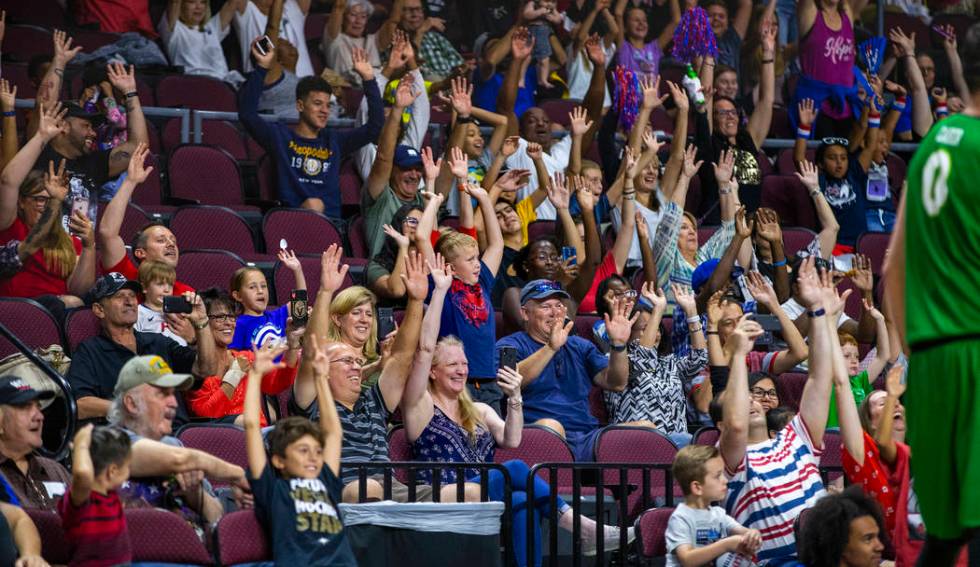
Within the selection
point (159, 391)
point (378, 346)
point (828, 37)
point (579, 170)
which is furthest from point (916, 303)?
point (828, 37)

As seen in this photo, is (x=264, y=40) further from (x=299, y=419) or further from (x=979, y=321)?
(x=979, y=321)

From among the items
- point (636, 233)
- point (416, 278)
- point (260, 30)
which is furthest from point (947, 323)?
point (260, 30)

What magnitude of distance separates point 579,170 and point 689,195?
5.03ft

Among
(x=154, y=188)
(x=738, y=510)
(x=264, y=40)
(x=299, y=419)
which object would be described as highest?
(x=264, y=40)

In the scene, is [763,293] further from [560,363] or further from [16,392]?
[16,392]

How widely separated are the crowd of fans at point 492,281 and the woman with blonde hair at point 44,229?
0.05 ft

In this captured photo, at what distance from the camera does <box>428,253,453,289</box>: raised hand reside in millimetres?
Result: 6641

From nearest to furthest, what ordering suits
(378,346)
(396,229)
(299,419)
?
(299,419) → (378,346) → (396,229)

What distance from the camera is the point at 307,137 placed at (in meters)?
9.09

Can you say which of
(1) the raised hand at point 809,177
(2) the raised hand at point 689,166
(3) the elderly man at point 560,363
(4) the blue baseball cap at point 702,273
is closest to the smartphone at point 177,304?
(3) the elderly man at point 560,363

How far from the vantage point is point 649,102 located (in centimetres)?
955

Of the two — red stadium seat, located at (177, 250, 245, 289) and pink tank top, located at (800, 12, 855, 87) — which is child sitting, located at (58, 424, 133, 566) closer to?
red stadium seat, located at (177, 250, 245, 289)

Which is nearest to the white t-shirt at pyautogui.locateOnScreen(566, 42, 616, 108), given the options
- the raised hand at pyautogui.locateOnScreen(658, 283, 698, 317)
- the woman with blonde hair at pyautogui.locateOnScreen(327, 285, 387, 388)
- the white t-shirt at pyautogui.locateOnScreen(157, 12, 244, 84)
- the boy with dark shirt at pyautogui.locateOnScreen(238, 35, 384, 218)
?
the white t-shirt at pyautogui.locateOnScreen(157, 12, 244, 84)

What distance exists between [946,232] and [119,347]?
437 cm
